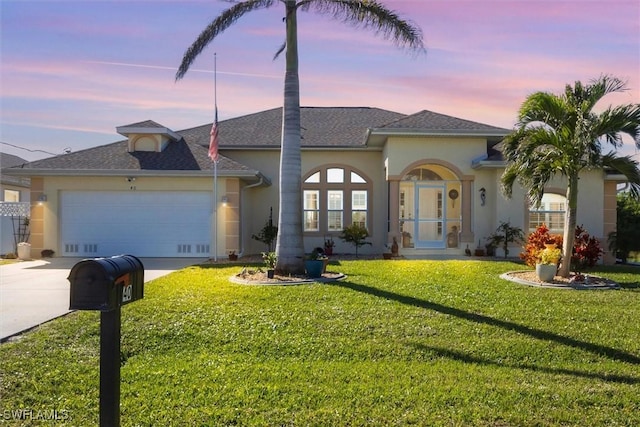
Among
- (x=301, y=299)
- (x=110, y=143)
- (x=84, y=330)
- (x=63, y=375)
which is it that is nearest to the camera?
(x=63, y=375)

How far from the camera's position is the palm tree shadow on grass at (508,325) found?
239 inches

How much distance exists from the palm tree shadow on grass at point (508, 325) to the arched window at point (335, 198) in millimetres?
9700

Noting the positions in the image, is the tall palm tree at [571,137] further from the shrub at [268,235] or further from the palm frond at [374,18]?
the shrub at [268,235]

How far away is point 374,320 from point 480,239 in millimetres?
11768

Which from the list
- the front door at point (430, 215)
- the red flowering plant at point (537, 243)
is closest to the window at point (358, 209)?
the front door at point (430, 215)

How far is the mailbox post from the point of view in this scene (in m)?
3.03

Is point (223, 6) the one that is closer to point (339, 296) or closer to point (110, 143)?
point (339, 296)

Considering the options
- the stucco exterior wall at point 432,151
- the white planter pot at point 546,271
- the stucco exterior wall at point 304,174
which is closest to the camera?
the white planter pot at point 546,271

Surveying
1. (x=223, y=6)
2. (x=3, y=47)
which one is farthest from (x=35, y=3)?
(x=223, y=6)

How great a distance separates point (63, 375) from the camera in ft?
17.1

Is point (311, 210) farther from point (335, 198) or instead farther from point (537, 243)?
point (537, 243)

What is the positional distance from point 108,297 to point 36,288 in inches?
359

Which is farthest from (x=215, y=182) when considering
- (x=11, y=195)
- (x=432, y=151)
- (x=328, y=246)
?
(x=11, y=195)

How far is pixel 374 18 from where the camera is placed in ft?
38.6
